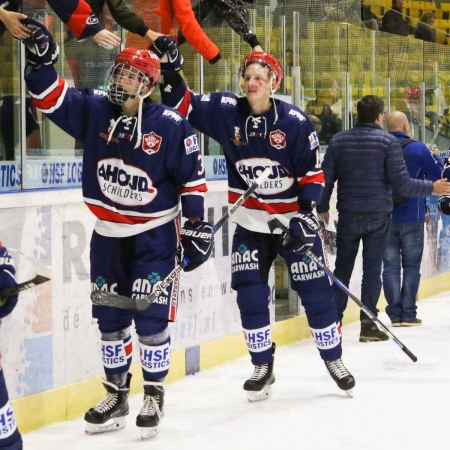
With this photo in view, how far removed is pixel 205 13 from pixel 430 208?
369 centimetres

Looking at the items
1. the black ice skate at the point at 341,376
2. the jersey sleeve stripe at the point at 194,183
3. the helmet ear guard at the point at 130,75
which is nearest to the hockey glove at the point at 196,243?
the jersey sleeve stripe at the point at 194,183

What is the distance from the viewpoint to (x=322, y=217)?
623 cm

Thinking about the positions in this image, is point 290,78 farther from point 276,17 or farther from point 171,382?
point 171,382

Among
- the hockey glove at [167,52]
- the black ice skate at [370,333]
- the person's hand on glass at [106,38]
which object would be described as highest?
the person's hand on glass at [106,38]

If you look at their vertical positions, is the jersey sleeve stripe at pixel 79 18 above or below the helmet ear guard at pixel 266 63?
above

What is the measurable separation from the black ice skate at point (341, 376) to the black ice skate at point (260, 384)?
273 mm

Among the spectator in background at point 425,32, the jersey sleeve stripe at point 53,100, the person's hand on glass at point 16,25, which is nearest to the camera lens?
the person's hand on glass at point 16,25

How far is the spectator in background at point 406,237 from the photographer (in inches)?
272

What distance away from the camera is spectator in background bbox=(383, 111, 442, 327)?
22.6ft

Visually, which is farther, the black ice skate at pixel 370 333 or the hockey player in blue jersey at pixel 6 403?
the black ice skate at pixel 370 333

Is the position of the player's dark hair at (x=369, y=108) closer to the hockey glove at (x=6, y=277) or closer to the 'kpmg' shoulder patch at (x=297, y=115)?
the 'kpmg' shoulder patch at (x=297, y=115)

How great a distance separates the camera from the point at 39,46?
3629mm

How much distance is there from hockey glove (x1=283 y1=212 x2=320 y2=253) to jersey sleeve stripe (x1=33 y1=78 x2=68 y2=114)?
1130 mm

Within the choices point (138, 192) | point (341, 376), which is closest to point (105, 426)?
point (138, 192)
